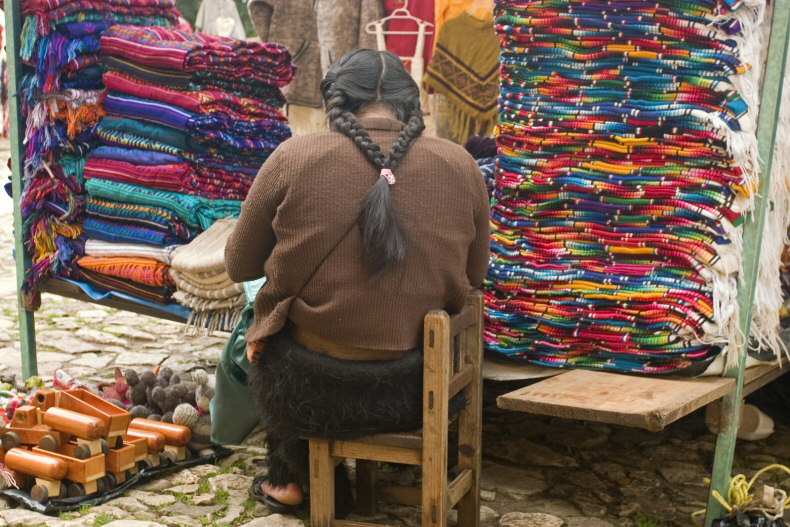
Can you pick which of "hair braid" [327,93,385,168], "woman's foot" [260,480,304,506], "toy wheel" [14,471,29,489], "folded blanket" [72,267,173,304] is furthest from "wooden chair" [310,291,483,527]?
"folded blanket" [72,267,173,304]

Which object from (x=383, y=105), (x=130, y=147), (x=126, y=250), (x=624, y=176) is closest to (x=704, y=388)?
(x=624, y=176)

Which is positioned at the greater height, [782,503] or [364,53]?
[364,53]

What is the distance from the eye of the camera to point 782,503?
307cm

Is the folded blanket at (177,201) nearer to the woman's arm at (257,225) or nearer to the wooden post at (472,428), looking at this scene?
the woman's arm at (257,225)

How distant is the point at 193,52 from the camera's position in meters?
4.17

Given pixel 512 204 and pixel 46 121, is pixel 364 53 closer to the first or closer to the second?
pixel 512 204

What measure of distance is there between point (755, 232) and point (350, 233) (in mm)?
1401

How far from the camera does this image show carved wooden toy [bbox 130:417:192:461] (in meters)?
3.72

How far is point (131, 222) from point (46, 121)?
65 cm

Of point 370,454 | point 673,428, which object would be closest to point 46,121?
point 370,454

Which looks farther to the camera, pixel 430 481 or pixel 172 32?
pixel 172 32

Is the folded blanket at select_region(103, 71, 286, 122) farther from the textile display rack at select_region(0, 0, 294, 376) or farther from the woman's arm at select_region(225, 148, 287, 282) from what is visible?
the woman's arm at select_region(225, 148, 287, 282)

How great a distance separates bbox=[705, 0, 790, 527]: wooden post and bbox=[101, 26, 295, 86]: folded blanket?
2404 mm

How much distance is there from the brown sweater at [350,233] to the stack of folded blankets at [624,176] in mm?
586
